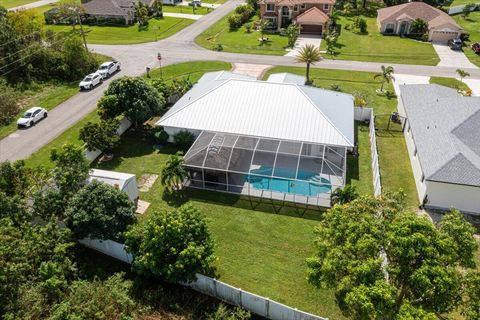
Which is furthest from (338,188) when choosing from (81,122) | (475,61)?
(475,61)

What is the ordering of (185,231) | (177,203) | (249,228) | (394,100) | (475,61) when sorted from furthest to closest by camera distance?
(475,61)
(394,100)
(177,203)
(249,228)
(185,231)

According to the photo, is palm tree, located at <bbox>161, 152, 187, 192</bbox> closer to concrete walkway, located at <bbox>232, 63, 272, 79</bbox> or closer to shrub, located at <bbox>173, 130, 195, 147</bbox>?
shrub, located at <bbox>173, 130, 195, 147</bbox>

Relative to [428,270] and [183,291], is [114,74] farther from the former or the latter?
[428,270]

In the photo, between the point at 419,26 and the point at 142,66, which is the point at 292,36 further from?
→ the point at 142,66

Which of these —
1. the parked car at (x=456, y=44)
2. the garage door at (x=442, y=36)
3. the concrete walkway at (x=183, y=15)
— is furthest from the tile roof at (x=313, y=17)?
the concrete walkway at (x=183, y=15)

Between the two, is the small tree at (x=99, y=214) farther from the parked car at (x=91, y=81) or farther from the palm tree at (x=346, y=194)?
the parked car at (x=91, y=81)

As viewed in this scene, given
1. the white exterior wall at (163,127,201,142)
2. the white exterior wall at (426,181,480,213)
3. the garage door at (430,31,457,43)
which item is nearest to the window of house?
the garage door at (430,31,457,43)
